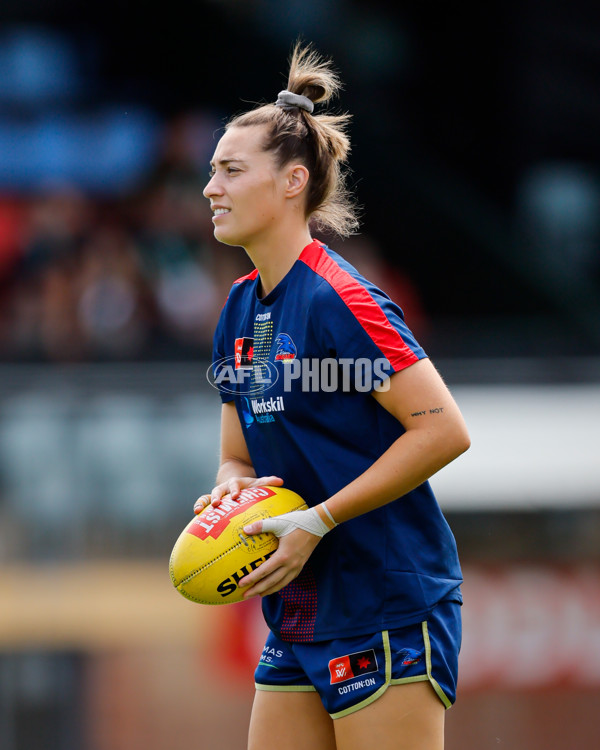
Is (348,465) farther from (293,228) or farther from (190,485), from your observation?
(190,485)

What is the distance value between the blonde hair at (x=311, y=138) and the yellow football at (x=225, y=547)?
2.77 ft

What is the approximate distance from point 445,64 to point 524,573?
6.37 meters

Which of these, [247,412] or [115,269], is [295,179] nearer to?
Answer: [247,412]

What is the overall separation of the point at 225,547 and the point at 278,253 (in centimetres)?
81

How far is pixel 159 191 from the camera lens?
9.73 metres

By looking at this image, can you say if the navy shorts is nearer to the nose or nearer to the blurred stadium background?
the nose

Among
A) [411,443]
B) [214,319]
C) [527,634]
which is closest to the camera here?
[411,443]

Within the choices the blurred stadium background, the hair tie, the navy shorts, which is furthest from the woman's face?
the blurred stadium background

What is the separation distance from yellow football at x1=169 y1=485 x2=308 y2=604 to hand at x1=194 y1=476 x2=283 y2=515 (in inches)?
1.4

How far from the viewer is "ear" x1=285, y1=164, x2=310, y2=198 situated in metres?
3.13

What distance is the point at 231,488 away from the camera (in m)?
3.06

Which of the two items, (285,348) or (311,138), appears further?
(311,138)
